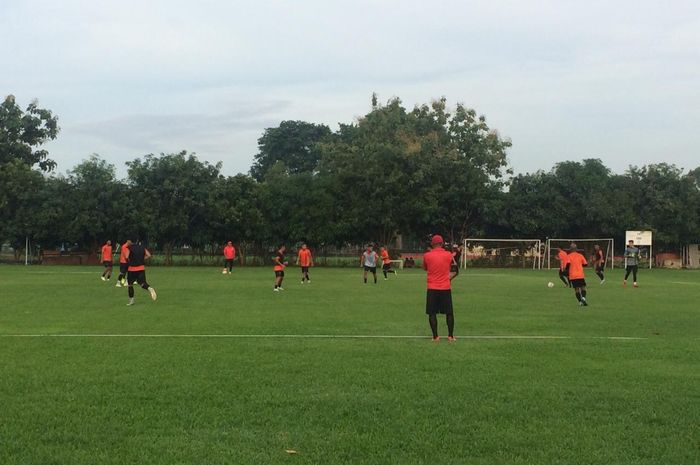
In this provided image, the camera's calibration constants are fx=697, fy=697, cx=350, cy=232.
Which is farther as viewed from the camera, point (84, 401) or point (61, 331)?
point (61, 331)

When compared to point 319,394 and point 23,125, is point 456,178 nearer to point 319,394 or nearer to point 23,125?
point 23,125

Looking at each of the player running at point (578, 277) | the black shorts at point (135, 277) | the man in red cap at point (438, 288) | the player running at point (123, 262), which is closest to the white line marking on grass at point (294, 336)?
the man in red cap at point (438, 288)

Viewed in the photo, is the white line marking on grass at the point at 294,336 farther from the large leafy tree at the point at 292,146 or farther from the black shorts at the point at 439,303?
the large leafy tree at the point at 292,146

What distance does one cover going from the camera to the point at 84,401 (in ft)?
22.8

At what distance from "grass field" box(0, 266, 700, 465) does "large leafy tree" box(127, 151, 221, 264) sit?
35.2 m

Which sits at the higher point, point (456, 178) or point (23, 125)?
point (23, 125)

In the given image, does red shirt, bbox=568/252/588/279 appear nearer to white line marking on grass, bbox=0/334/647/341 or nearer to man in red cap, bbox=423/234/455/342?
white line marking on grass, bbox=0/334/647/341

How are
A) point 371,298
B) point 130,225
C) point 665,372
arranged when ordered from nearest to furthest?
point 665,372
point 371,298
point 130,225

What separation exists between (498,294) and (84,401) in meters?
17.5

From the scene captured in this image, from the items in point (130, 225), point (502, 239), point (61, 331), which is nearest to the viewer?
point (61, 331)

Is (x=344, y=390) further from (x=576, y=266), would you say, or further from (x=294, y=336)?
(x=576, y=266)

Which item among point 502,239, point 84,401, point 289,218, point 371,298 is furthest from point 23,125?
point 84,401

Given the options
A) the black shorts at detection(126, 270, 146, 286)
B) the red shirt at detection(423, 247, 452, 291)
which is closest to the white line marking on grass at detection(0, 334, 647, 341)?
the red shirt at detection(423, 247, 452, 291)

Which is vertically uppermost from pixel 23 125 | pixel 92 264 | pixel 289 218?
pixel 23 125
